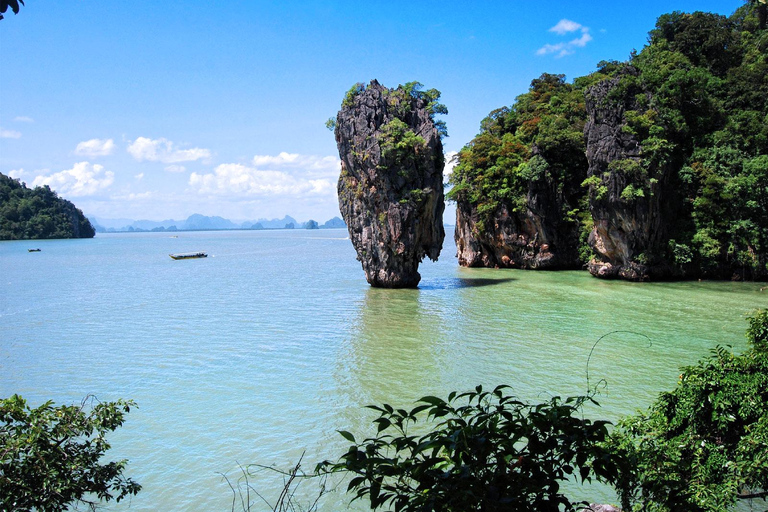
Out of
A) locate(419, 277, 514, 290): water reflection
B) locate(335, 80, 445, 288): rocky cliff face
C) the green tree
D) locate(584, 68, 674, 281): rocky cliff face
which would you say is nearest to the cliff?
locate(584, 68, 674, 281): rocky cliff face

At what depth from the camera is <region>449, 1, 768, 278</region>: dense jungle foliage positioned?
27203 mm

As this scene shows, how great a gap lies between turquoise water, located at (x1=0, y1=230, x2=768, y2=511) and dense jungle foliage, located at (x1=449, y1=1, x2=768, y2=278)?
8.38ft

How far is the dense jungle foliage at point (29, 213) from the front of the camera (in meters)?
100

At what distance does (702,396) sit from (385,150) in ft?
69.3

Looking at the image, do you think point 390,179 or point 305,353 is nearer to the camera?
point 305,353

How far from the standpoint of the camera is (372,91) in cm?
2727

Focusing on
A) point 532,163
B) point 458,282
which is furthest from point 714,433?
point 532,163

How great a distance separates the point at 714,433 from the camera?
589 centimetres

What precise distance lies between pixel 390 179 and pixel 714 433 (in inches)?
847

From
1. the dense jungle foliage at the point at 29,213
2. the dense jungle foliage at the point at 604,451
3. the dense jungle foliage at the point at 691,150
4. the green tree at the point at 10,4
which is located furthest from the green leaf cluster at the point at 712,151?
the dense jungle foliage at the point at 29,213

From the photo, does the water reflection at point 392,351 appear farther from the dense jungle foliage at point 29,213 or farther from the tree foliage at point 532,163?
the dense jungle foliage at point 29,213

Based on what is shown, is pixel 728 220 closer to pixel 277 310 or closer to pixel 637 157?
pixel 637 157

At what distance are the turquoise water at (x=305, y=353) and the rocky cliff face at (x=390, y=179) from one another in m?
2.24

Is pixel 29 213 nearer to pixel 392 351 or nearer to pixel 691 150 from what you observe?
pixel 392 351
